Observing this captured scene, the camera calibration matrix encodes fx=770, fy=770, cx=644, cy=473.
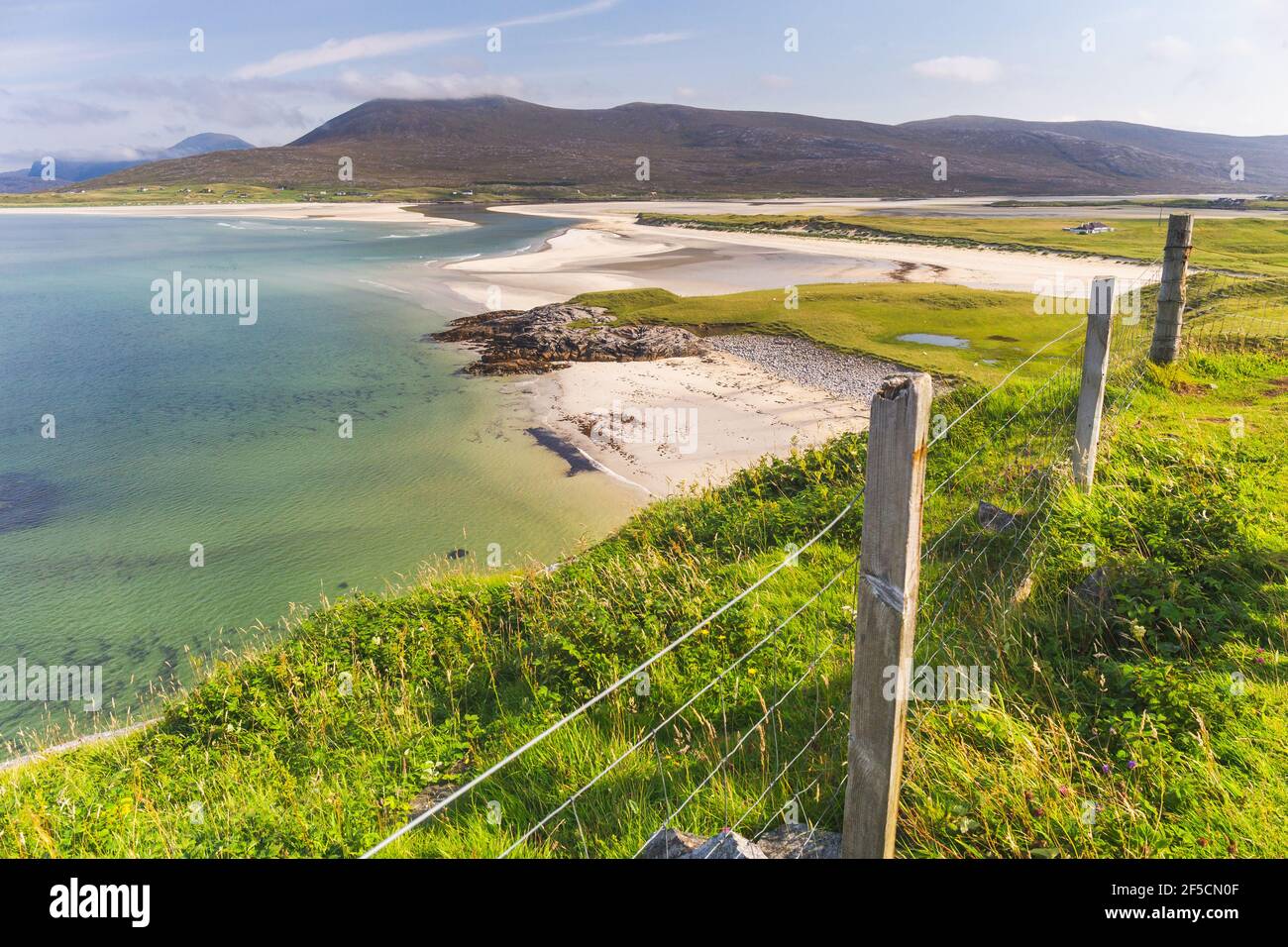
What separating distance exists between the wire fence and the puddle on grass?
793 inches

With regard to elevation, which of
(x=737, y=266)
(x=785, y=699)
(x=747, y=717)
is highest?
(x=737, y=266)

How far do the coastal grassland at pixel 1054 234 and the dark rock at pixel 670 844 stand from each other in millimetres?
46840

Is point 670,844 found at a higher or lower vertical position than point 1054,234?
lower

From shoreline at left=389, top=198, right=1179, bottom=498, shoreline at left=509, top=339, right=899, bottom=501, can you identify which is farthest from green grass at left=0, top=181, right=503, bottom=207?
shoreline at left=509, top=339, right=899, bottom=501

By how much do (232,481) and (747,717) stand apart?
57.5ft

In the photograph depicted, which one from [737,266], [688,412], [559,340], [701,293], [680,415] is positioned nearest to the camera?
[680,415]

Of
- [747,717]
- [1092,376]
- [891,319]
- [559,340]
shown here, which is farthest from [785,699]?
[891,319]

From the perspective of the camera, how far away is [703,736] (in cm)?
566

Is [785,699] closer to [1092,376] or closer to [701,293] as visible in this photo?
[1092,376]

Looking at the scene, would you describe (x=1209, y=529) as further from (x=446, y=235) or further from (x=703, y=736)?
(x=446, y=235)

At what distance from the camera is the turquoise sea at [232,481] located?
43.4 feet

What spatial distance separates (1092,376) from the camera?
722cm

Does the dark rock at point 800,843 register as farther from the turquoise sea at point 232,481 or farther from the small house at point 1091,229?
the small house at point 1091,229
